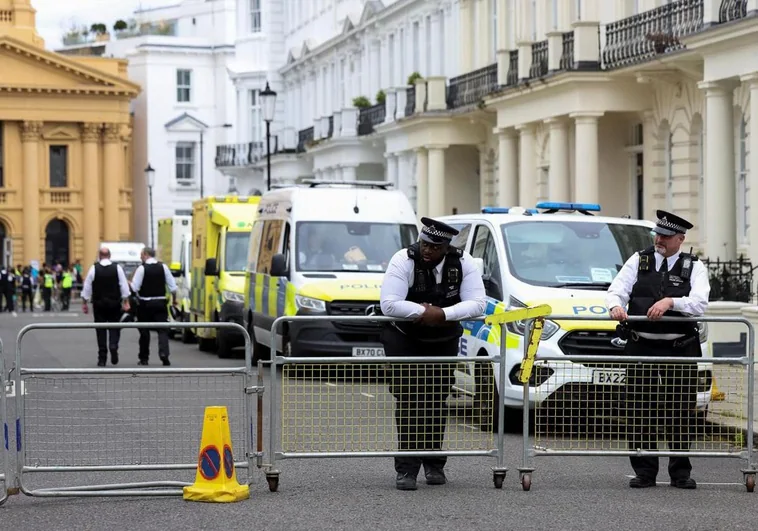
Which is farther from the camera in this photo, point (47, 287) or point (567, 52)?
point (47, 287)

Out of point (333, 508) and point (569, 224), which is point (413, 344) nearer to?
point (333, 508)

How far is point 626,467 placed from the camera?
41.0ft

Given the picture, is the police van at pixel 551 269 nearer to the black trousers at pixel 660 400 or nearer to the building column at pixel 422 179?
the black trousers at pixel 660 400

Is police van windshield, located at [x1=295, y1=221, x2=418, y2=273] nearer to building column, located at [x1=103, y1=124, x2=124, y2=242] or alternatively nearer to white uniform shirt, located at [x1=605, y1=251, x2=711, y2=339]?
white uniform shirt, located at [x1=605, y1=251, x2=711, y2=339]

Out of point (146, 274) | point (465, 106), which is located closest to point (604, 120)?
point (465, 106)

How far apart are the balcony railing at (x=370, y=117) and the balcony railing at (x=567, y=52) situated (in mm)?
14417

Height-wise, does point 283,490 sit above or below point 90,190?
below

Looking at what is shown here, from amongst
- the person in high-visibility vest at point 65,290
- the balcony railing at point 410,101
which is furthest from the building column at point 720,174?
the person in high-visibility vest at point 65,290

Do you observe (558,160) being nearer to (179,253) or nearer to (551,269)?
(179,253)

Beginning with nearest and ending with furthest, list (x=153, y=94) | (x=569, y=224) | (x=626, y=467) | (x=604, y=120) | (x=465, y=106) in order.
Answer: (x=626, y=467) < (x=569, y=224) < (x=604, y=120) < (x=465, y=106) < (x=153, y=94)

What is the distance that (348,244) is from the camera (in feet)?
71.5

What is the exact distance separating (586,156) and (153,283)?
1084 centimetres

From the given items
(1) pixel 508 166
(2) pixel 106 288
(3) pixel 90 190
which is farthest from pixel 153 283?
(3) pixel 90 190

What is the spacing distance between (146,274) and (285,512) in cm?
1484
